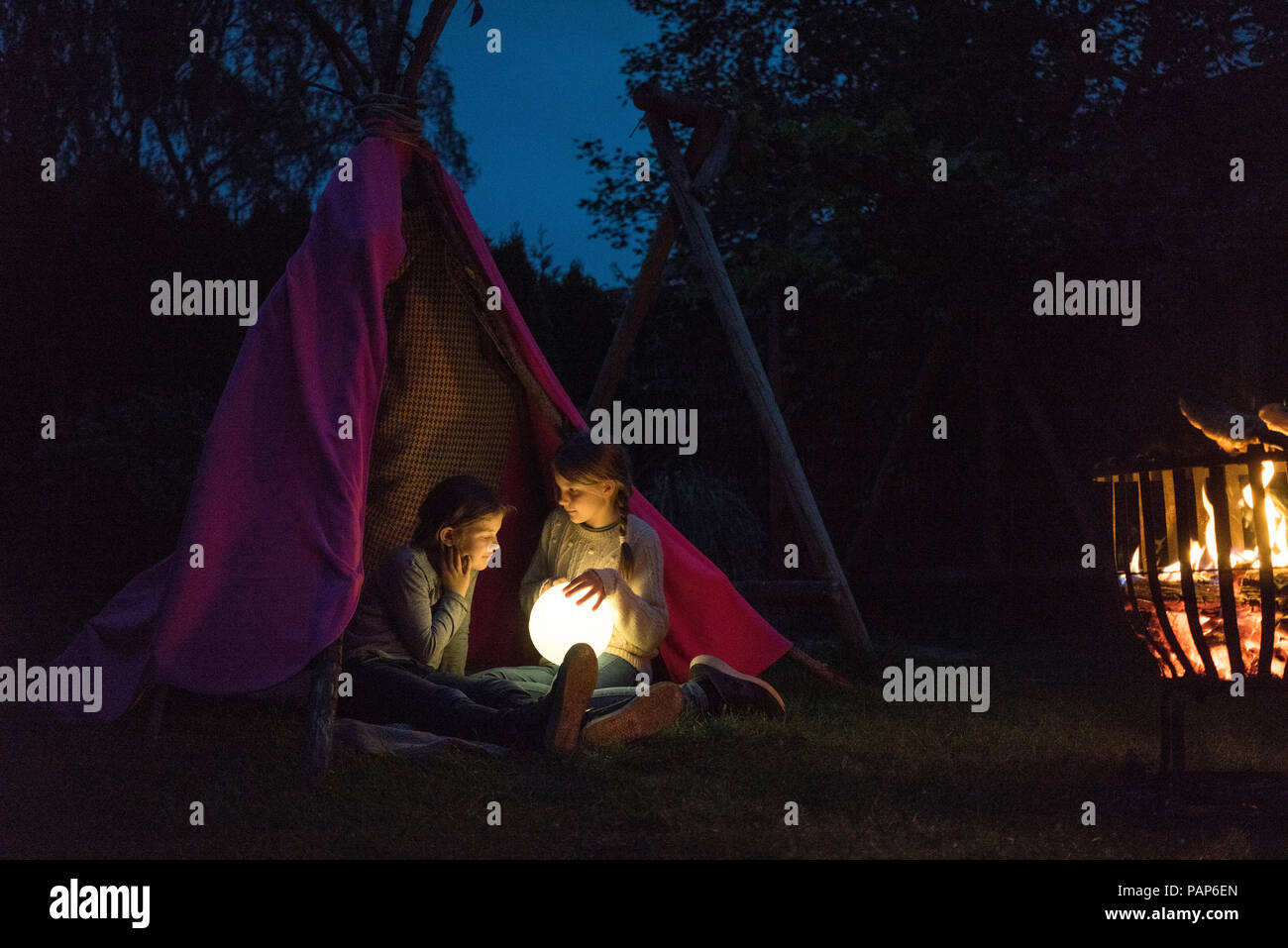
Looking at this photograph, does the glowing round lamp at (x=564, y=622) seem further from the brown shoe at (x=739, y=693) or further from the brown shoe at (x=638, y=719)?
the brown shoe at (x=739, y=693)

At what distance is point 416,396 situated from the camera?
5.48 metres

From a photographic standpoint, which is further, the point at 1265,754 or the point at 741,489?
the point at 741,489

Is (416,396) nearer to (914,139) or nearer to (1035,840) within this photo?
(1035,840)

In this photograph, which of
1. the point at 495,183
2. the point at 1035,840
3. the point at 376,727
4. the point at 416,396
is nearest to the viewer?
the point at 1035,840

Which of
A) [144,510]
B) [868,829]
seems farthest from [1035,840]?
[144,510]

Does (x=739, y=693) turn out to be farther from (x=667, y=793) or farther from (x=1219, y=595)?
(x=1219, y=595)

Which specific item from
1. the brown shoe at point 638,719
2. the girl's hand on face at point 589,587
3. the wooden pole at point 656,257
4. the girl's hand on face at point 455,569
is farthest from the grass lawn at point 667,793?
the wooden pole at point 656,257

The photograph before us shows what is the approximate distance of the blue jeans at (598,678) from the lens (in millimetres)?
4613

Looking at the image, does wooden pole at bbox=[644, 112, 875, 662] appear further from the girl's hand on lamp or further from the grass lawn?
the girl's hand on lamp

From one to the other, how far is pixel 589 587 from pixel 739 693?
0.85m

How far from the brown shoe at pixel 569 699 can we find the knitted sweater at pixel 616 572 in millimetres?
647

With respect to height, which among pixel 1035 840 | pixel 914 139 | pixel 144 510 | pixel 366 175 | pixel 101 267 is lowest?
pixel 1035 840

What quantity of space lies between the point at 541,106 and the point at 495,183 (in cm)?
863

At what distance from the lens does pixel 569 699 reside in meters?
Answer: 4.05
